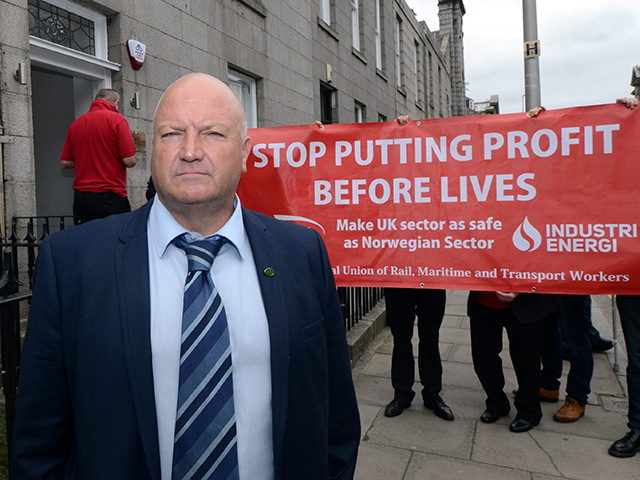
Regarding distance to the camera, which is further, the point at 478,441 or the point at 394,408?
the point at 394,408

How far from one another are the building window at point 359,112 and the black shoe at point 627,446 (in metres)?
13.4

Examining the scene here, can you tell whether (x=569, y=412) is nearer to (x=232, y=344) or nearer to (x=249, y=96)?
(x=232, y=344)

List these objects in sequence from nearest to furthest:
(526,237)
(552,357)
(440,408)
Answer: (526,237) → (440,408) → (552,357)

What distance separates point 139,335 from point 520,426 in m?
3.55

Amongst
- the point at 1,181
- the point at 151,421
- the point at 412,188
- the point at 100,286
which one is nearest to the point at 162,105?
the point at 100,286

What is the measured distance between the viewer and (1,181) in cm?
522

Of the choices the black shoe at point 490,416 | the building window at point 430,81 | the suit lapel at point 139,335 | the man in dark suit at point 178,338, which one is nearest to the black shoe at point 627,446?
the black shoe at point 490,416

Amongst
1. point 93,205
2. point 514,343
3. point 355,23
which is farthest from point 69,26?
point 355,23

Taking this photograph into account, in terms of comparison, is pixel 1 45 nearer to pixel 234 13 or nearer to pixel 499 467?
pixel 234 13

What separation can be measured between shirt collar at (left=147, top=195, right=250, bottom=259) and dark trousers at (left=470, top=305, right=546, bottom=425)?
3026 mm

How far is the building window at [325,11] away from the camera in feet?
44.0

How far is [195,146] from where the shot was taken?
1.56 m

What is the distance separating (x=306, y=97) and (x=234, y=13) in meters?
3.16

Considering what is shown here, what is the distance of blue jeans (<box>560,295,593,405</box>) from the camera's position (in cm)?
404
